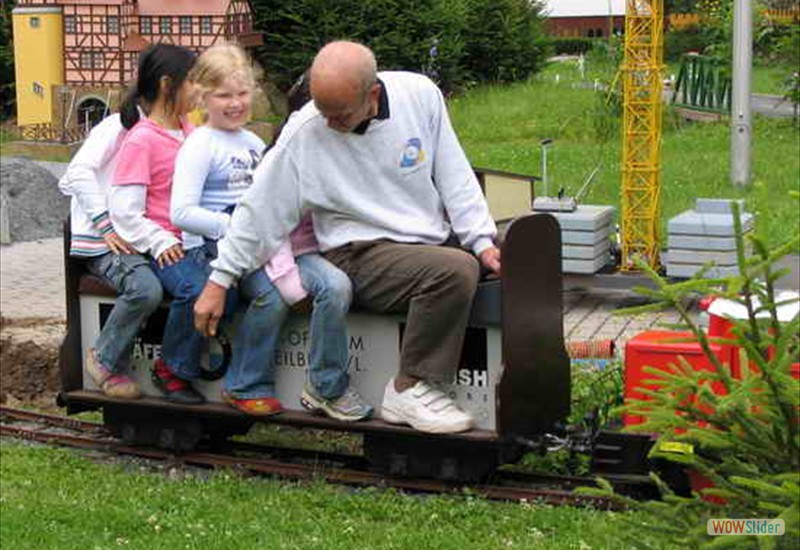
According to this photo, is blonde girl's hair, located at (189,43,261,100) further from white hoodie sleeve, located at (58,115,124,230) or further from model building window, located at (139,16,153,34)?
model building window, located at (139,16,153,34)

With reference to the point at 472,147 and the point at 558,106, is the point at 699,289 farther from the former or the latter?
the point at 558,106

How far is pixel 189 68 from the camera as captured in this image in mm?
7520

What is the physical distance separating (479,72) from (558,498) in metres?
22.6

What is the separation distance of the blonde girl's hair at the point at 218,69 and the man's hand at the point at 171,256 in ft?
2.34

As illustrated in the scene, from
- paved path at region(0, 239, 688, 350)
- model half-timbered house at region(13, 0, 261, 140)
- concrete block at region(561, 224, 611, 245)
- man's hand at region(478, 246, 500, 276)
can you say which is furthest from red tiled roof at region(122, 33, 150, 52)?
man's hand at region(478, 246, 500, 276)

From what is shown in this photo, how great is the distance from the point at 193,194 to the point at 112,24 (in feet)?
45.6

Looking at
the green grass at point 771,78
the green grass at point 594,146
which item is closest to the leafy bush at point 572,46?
the green grass at point 771,78

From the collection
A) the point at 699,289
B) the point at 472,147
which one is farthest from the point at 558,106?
the point at 699,289

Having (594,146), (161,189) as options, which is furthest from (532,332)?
(594,146)

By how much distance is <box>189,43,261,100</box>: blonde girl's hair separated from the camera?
714 cm

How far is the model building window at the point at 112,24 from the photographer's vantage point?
20391 millimetres

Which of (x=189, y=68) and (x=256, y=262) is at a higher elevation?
(x=189, y=68)

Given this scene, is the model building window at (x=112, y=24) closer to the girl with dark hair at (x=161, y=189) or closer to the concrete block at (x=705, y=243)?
the concrete block at (x=705, y=243)

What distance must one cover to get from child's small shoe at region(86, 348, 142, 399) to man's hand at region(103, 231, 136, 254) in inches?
21.8
